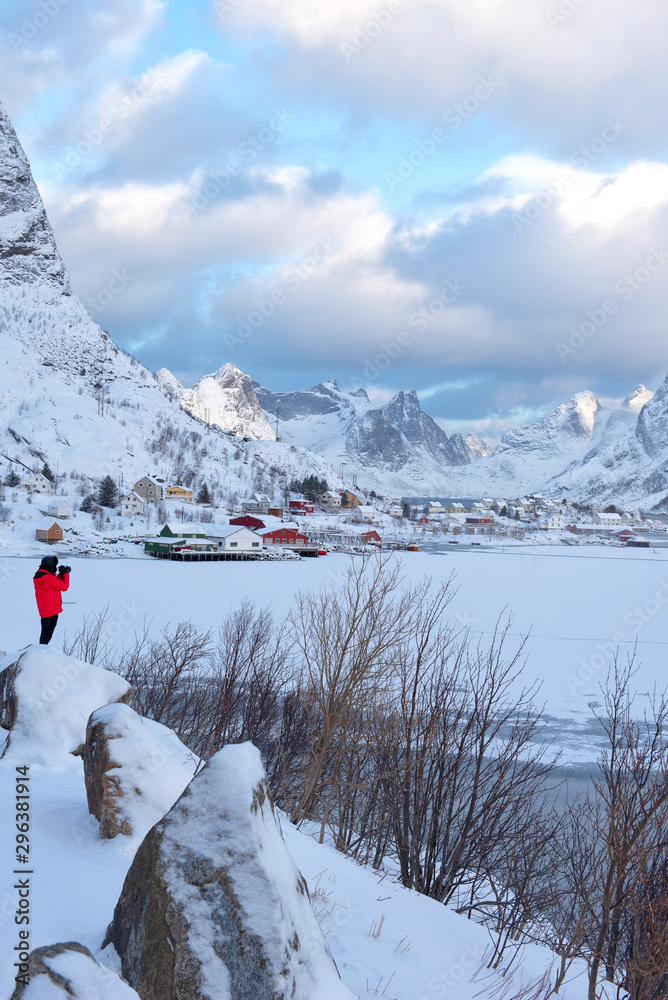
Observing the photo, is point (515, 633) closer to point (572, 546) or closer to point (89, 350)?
point (572, 546)

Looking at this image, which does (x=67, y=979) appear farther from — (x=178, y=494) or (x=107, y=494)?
(x=178, y=494)

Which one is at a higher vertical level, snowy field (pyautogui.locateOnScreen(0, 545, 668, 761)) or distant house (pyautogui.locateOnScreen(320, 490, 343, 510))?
distant house (pyautogui.locateOnScreen(320, 490, 343, 510))

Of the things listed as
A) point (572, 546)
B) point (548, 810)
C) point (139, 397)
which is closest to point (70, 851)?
point (548, 810)

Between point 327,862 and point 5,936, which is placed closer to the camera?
point 5,936

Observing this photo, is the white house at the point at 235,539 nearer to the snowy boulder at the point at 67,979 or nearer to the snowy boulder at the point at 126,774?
the snowy boulder at the point at 126,774

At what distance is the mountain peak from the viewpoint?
14388cm

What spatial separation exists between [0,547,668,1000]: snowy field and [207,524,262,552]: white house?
838cm

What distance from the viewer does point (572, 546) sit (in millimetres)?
114000

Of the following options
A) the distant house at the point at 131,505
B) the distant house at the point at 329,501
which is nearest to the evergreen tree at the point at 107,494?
the distant house at the point at 131,505

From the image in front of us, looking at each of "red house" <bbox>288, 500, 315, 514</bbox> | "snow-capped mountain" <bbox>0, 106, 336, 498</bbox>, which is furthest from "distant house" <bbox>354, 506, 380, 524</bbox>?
"snow-capped mountain" <bbox>0, 106, 336, 498</bbox>

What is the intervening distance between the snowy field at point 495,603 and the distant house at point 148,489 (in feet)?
89.6

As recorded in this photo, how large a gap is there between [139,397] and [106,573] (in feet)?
312

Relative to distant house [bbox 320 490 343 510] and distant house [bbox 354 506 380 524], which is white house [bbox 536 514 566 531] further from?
distant house [bbox 320 490 343 510]

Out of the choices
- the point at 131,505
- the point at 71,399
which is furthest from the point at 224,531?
the point at 71,399
